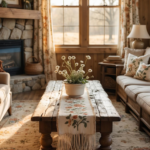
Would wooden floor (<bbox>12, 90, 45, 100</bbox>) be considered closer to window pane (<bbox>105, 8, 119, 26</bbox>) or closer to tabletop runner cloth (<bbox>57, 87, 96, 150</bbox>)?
window pane (<bbox>105, 8, 119, 26</bbox>)

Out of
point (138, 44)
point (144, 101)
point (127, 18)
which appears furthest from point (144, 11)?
point (144, 101)

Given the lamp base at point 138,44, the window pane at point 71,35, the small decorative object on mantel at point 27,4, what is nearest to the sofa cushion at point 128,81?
the lamp base at point 138,44

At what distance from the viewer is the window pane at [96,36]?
5.61 m

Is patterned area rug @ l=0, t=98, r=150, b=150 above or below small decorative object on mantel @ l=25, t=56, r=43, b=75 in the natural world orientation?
below

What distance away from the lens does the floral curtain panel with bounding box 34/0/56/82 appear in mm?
5332

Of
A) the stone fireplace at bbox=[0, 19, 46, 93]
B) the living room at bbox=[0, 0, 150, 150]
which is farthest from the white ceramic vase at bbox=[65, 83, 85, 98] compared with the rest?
the stone fireplace at bbox=[0, 19, 46, 93]

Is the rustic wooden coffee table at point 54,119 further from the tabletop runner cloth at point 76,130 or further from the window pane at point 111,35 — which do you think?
the window pane at point 111,35

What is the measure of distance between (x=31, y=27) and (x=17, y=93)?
1464 mm

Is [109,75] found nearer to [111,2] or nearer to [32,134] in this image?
[111,2]

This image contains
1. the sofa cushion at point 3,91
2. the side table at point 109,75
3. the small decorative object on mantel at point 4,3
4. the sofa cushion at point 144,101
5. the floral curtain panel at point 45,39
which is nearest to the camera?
the sofa cushion at point 144,101

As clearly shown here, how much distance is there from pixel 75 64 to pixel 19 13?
8.10 ft

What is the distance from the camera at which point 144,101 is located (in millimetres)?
2836

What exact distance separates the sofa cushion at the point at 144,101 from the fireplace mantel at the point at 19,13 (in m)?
2.90

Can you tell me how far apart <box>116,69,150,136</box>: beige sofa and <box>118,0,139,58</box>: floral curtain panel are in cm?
131
